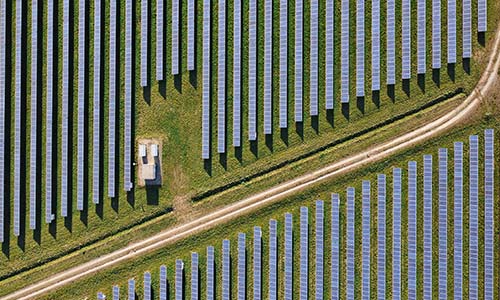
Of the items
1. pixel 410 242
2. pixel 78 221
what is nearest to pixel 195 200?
pixel 78 221

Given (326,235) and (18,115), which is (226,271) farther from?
(18,115)

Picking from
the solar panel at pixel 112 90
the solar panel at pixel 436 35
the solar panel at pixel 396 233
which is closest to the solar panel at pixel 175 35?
the solar panel at pixel 112 90

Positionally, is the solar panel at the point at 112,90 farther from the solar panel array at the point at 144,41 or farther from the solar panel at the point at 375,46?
the solar panel at the point at 375,46

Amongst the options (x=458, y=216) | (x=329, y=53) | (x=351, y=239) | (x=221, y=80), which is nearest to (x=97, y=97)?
(x=221, y=80)

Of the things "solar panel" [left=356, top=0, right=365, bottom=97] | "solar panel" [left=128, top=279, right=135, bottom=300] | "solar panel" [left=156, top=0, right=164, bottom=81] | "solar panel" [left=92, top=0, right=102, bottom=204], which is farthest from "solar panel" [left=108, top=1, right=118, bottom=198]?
"solar panel" [left=356, top=0, right=365, bottom=97]

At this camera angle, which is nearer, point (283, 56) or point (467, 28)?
point (467, 28)
